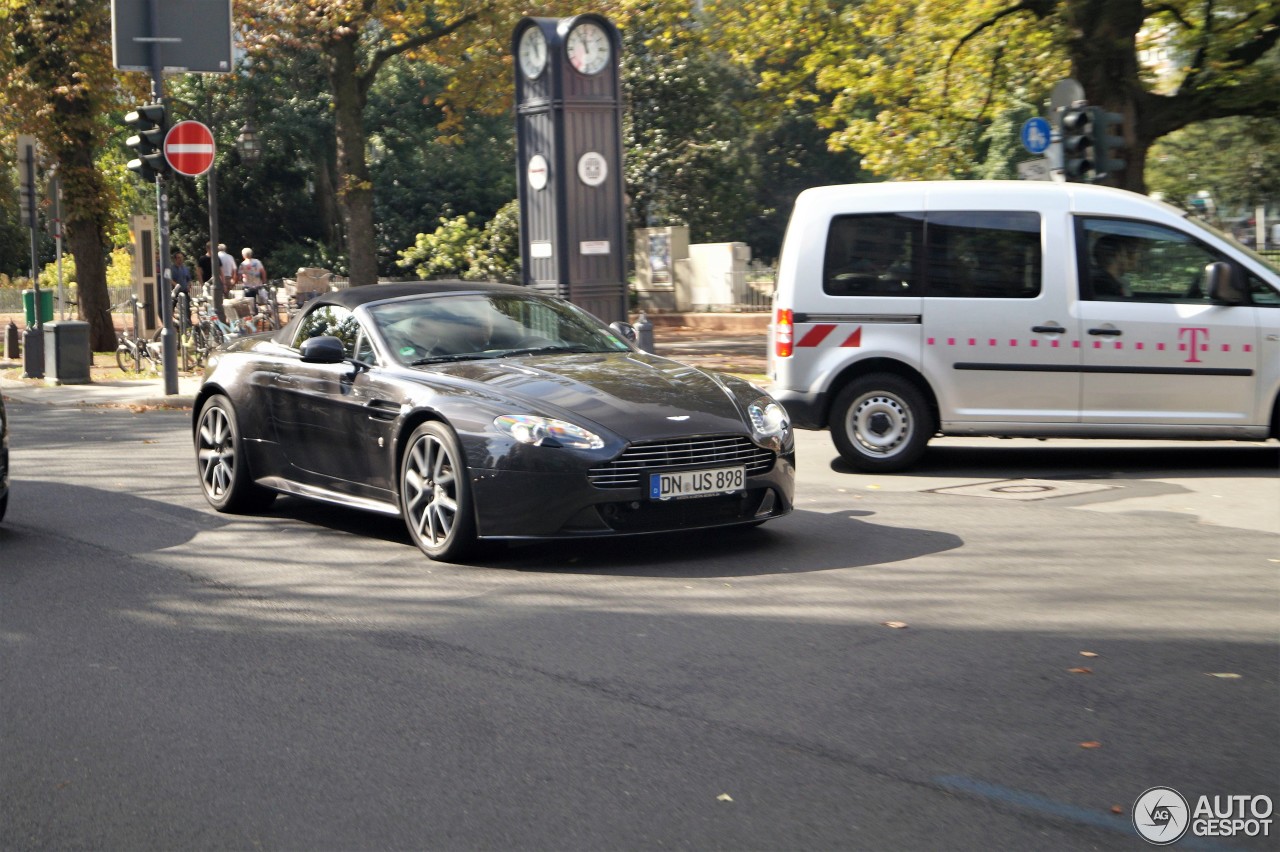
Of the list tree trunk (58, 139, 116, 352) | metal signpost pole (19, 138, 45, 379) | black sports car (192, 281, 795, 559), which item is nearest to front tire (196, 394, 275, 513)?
black sports car (192, 281, 795, 559)

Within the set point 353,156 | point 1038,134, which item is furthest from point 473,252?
point 1038,134

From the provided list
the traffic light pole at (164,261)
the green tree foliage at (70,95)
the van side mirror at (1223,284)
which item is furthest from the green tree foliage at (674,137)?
the van side mirror at (1223,284)

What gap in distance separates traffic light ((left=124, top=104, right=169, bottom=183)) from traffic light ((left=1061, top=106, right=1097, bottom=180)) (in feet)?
33.4

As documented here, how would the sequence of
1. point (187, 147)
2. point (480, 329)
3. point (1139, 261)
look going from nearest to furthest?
1. point (480, 329)
2. point (1139, 261)
3. point (187, 147)

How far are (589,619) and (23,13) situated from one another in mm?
24998

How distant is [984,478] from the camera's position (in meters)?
11.1

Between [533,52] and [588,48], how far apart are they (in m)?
0.65

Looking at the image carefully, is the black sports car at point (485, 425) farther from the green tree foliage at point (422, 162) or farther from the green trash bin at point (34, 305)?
the green tree foliage at point (422, 162)

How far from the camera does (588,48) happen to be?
1891 centimetres

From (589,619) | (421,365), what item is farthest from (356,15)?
(589,619)

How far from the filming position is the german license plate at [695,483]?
765cm

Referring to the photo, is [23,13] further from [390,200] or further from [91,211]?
[390,200]

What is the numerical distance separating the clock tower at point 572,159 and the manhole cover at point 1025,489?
9.12 meters

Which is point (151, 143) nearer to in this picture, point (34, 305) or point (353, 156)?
point (34, 305)
